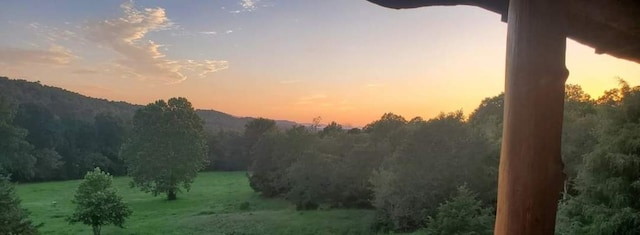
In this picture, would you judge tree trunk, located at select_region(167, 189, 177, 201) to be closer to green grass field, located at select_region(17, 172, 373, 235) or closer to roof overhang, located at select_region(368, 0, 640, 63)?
green grass field, located at select_region(17, 172, 373, 235)

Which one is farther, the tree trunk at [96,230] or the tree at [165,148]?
the tree at [165,148]

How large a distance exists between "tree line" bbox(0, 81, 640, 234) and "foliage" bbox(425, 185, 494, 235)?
0.11 ft

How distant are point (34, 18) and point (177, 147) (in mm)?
16360

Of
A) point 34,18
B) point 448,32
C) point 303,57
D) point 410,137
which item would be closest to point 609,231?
point 448,32

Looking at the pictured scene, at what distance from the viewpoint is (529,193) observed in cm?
144

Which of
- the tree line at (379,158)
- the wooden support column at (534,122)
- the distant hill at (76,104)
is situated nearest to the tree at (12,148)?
the tree line at (379,158)

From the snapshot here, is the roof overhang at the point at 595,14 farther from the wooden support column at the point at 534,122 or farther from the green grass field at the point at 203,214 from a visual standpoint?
the green grass field at the point at 203,214

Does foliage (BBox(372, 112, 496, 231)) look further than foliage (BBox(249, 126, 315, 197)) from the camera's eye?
No

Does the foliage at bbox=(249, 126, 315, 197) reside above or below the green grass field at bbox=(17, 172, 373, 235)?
above

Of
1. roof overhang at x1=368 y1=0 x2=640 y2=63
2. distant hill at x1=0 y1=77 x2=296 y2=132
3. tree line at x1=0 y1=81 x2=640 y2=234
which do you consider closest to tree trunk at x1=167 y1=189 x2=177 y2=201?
tree line at x1=0 y1=81 x2=640 y2=234

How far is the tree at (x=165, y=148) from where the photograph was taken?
2922 centimetres

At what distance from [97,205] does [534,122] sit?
65.7 feet

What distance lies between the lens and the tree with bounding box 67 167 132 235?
18.6 m

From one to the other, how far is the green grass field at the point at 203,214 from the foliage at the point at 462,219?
5.52 meters
